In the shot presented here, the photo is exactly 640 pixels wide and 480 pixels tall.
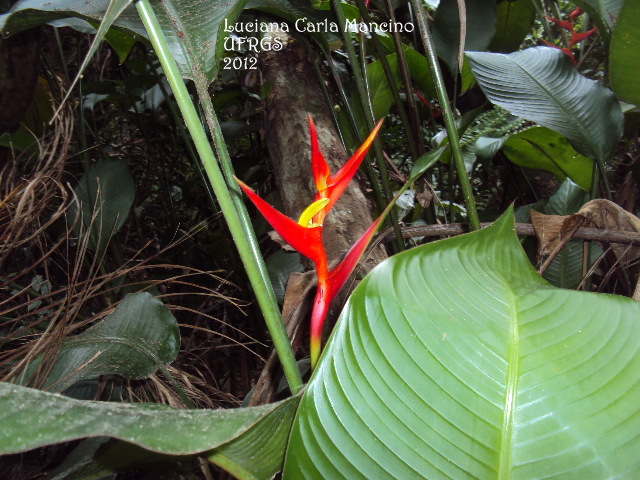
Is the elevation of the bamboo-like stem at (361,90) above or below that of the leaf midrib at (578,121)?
above

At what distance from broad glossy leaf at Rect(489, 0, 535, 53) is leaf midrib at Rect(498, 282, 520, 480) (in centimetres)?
125

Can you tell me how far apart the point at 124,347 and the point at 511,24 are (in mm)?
1334

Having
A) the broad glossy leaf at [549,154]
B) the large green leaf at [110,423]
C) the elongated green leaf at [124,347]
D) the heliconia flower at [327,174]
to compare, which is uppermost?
the heliconia flower at [327,174]

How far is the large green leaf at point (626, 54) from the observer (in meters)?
0.63

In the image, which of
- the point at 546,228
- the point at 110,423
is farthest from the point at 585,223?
the point at 110,423

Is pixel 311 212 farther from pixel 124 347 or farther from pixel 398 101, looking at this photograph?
pixel 398 101

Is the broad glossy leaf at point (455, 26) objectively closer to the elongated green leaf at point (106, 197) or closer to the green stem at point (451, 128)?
the green stem at point (451, 128)

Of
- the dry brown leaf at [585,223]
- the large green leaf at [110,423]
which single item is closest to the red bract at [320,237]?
the large green leaf at [110,423]

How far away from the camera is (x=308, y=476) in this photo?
32 cm

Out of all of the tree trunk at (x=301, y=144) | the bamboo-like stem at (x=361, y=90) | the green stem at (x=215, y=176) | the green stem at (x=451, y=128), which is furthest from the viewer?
the tree trunk at (x=301, y=144)

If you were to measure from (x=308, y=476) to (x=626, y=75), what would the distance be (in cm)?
74

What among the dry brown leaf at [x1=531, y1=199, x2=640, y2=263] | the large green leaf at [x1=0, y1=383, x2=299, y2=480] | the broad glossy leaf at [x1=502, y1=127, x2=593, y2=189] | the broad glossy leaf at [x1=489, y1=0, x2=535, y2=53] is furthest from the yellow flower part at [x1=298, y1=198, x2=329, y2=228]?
the broad glossy leaf at [x1=489, y1=0, x2=535, y2=53]

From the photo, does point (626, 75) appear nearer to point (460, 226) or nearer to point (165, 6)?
point (460, 226)

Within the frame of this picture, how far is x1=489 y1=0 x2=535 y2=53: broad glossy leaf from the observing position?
133cm
